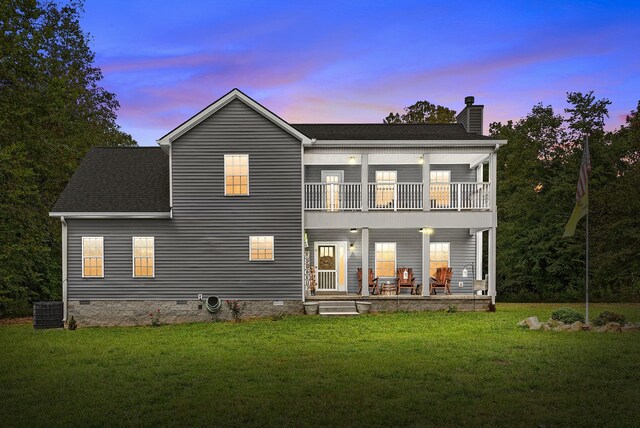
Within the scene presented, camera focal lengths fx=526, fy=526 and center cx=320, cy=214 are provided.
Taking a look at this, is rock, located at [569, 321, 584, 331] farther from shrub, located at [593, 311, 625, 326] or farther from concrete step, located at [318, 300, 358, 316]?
concrete step, located at [318, 300, 358, 316]

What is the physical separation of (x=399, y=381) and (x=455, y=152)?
41.9 feet

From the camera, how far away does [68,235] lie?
19.6 metres

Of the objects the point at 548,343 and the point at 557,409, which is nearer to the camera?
the point at 557,409

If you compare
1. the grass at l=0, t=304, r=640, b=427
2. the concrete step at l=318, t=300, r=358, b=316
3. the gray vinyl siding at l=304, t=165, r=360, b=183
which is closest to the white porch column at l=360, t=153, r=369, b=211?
the gray vinyl siding at l=304, t=165, r=360, b=183

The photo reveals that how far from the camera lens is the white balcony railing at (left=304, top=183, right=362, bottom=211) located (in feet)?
68.0

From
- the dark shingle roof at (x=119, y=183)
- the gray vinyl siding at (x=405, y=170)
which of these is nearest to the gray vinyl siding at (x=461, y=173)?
the gray vinyl siding at (x=405, y=170)

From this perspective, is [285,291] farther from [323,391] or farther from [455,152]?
[323,391]

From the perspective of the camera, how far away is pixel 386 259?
23078 mm

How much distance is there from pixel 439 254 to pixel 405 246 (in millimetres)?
1538

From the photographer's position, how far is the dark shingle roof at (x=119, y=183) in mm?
19719

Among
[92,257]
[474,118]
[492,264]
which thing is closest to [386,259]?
[492,264]

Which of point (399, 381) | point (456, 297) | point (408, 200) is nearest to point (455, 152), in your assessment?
point (408, 200)

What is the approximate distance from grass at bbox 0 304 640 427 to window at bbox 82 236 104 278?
388 cm

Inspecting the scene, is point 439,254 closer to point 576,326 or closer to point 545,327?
point 545,327
